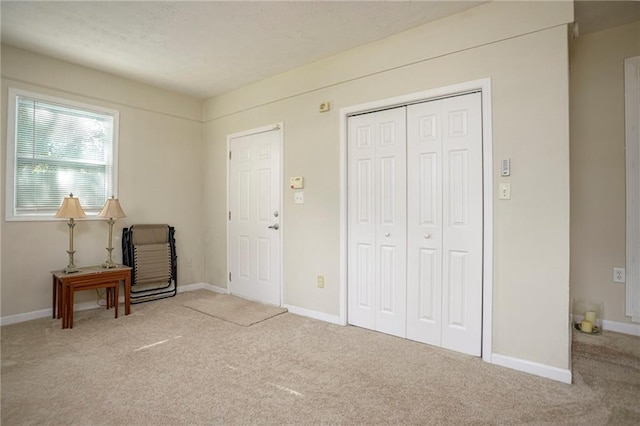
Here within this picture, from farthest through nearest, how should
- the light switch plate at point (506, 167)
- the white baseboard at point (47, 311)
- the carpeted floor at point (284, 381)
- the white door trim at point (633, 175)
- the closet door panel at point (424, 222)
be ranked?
the white baseboard at point (47, 311) < the white door trim at point (633, 175) < the closet door panel at point (424, 222) < the light switch plate at point (506, 167) < the carpeted floor at point (284, 381)

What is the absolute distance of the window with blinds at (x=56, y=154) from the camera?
325 centimetres

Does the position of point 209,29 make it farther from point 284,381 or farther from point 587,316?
point 587,316

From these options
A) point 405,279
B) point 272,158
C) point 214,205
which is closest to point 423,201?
point 405,279

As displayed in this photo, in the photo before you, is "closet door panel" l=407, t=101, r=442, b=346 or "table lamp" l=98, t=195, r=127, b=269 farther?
"table lamp" l=98, t=195, r=127, b=269

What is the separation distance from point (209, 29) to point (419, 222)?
242cm

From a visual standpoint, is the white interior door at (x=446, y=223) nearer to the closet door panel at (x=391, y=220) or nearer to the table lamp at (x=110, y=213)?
the closet door panel at (x=391, y=220)

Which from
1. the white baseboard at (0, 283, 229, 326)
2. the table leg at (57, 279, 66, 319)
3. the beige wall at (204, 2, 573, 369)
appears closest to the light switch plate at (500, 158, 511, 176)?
the beige wall at (204, 2, 573, 369)

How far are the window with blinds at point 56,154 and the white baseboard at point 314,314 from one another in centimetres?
253

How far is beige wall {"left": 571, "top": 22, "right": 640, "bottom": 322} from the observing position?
288 centimetres

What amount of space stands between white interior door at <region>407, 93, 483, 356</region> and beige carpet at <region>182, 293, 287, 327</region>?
4.95 ft

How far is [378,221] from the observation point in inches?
118

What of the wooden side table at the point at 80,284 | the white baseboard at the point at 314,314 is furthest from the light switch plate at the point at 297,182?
the wooden side table at the point at 80,284

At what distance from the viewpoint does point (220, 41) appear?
118 inches

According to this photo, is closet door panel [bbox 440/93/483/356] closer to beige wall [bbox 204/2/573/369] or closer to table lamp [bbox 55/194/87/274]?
beige wall [bbox 204/2/573/369]
